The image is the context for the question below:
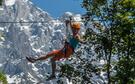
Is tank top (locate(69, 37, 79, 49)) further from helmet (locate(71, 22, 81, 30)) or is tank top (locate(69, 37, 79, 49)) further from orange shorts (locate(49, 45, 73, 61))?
helmet (locate(71, 22, 81, 30))

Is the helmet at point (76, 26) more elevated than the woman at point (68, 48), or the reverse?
the helmet at point (76, 26)

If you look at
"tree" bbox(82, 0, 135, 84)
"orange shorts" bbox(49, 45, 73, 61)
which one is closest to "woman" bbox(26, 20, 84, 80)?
"orange shorts" bbox(49, 45, 73, 61)

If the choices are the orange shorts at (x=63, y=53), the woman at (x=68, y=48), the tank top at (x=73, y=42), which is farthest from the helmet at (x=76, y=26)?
the orange shorts at (x=63, y=53)

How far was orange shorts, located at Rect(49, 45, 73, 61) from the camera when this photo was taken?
52.7 ft

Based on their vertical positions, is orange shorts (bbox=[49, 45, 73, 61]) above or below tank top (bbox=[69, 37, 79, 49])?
below

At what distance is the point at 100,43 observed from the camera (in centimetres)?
2311

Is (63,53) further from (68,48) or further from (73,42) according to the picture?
(73,42)

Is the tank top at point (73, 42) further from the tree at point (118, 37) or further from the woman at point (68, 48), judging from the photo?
the tree at point (118, 37)

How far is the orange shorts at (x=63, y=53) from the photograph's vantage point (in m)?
16.1

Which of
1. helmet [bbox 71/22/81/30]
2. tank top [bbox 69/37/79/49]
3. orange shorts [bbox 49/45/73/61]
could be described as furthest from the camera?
tank top [bbox 69/37/79/49]

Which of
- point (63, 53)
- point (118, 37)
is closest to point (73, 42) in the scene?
point (63, 53)

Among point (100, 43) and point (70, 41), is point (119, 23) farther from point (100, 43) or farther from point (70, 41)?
point (70, 41)

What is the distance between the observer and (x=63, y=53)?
16234 mm

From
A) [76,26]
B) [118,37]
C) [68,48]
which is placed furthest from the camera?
[118,37]
